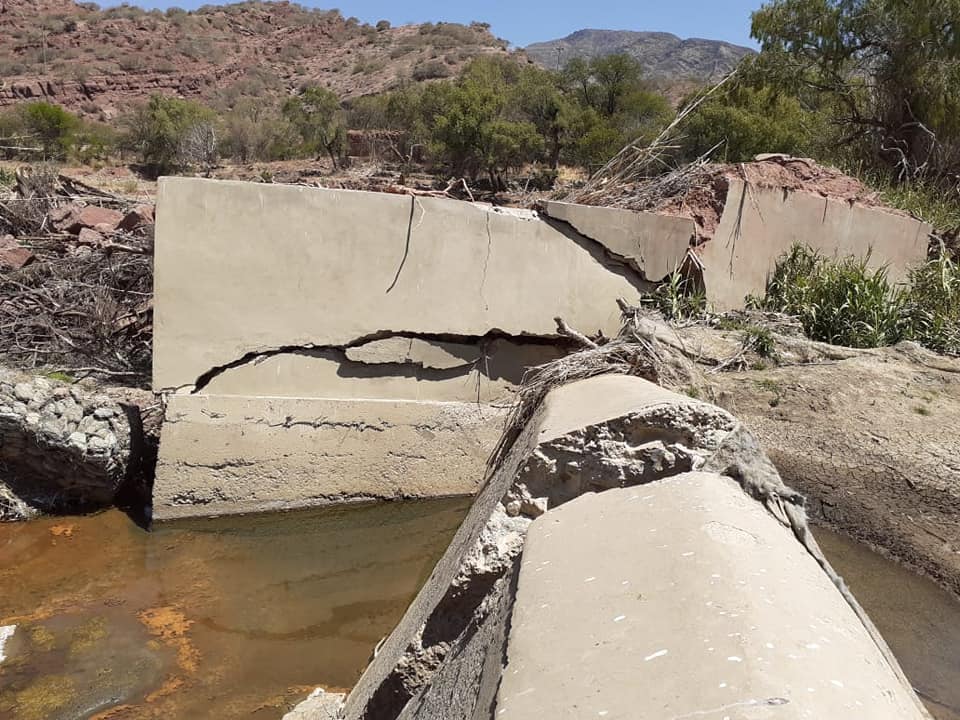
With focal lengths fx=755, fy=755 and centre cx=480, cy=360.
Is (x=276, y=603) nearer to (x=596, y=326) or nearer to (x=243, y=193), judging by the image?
(x=243, y=193)

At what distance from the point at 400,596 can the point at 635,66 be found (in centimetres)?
2599

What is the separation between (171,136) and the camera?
27547mm

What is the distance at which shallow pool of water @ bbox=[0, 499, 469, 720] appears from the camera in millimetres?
3480

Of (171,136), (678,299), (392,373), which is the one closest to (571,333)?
(678,299)

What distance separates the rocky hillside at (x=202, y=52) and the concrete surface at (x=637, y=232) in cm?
3832

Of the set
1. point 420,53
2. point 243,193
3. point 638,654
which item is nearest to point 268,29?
point 420,53

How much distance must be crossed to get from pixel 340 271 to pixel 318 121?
26102 millimetres

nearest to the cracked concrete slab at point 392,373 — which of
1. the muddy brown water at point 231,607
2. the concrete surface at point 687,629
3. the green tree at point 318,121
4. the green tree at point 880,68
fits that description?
the muddy brown water at point 231,607

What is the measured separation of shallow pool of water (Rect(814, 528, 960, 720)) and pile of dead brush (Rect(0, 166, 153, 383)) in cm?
530

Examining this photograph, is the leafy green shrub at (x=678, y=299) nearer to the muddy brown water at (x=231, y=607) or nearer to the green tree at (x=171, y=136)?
the muddy brown water at (x=231, y=607)

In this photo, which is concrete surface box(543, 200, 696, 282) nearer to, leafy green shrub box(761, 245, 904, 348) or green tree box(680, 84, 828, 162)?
leafy green shrub box(761, 245, 904, 348)

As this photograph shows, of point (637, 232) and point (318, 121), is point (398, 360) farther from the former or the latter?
point (318, 121)

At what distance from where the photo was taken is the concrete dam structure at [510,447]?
137cm

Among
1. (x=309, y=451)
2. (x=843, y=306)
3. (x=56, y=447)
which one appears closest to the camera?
(x=56, y=447)
